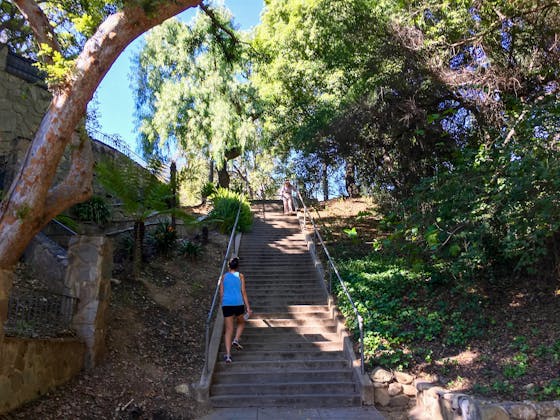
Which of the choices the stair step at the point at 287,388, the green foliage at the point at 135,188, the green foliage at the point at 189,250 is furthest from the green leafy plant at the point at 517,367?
the green foliage at the point at 189,250

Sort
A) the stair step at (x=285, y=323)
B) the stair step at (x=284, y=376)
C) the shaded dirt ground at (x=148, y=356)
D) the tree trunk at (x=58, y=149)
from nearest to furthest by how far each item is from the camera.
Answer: the tree trunk at (x=58, y=149) < the shaded dirt ground at (x=148, y=356) < the stair step at (x=284, y=376) < the stair step at (x=285, y=323)

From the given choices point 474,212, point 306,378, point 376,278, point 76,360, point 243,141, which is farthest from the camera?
point 243,141

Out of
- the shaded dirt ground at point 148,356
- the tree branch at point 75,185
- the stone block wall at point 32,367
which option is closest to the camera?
the stone block wall at point 32,367

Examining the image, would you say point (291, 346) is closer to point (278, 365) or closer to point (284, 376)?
point (278, 365)

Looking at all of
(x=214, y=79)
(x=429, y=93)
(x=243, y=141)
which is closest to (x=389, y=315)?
→ (x=429, y=93)

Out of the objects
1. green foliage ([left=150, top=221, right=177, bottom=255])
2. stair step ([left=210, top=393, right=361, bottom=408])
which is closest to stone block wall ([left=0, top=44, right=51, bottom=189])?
green foliage ([left=150, top=221, right=177, bottom=255])

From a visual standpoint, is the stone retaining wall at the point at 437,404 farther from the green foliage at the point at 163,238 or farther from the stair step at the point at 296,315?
the green foliage at the point at 163,238

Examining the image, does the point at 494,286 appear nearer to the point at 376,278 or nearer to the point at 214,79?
the point at 376,278

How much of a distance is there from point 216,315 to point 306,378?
2624mm

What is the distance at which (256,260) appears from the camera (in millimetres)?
12195

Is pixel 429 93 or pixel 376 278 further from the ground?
pixel 429 93

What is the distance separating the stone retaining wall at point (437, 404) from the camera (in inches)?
195

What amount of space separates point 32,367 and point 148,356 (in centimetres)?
211

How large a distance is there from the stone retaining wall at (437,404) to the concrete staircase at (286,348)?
0.41 meters
